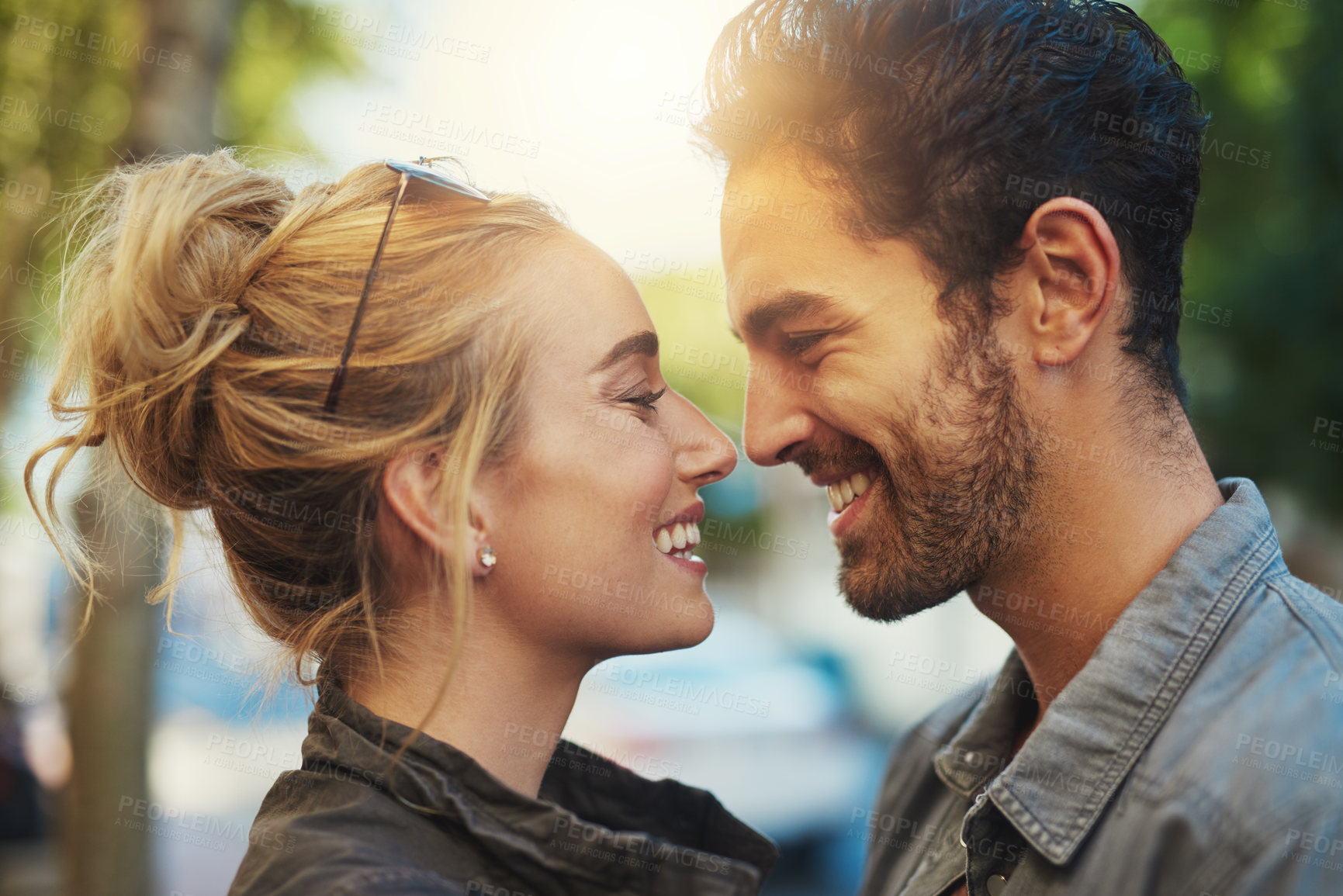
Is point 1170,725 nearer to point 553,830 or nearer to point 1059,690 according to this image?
point 1059,690

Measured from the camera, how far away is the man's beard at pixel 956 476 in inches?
87.8

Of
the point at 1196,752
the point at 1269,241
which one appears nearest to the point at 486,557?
the point at 1196,752

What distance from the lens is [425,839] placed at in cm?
176

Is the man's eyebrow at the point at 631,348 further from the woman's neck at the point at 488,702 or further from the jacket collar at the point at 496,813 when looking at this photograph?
the jacket collar at the point at 496,813

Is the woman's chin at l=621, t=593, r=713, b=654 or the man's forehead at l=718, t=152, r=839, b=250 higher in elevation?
the man's forehead at l=718, t=152, r=839, b=250

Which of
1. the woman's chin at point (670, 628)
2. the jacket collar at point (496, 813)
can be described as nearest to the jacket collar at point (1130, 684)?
the jacket collar at point (496, 813)

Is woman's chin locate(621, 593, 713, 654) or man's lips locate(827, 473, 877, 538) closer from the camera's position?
woman's chin locate(621, 593, 713, 654)

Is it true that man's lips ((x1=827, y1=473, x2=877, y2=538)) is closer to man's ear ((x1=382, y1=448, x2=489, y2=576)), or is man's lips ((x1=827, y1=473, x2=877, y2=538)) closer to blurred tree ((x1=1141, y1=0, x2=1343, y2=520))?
man's ear ((x1=382, y1=448, x2=489, y2=576))

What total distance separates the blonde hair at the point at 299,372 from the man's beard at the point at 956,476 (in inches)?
39.3

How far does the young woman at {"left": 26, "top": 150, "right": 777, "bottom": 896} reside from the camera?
6.33 ft

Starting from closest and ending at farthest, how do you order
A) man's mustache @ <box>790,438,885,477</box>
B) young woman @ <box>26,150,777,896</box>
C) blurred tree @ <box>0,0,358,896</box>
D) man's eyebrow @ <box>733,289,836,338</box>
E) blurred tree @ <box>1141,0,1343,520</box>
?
young woman @ <box>26,150,777,896</box>, man's eyebrow @ <box>733,289,836,338</box>, man's mustache @ <box>790,438,885,477</box>, blurred tree @ <box>0,0,358,896</box>, blurred tree @ <box>1141,0,1343,520</box>

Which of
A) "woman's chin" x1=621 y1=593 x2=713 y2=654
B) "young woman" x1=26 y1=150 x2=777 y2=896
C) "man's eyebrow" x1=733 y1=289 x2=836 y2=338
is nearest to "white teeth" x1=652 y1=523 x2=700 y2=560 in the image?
"young woman" x1=26 y1=150 x2=777 y2=896

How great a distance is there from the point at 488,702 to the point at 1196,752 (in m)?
1.45

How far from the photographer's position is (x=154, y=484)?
2.13 meters
